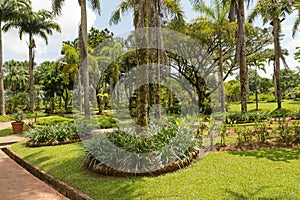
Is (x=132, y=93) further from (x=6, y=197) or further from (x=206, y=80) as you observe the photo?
(x=6, y=197)

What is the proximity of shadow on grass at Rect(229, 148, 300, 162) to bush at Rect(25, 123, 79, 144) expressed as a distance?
687 centimetres

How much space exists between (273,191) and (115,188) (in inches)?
115

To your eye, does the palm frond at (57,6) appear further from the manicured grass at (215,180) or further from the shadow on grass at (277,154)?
the shadow on grass at (277,154)

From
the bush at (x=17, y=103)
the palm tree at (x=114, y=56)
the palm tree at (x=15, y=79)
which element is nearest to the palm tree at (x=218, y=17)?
the palm tree at (x=114, y=56)

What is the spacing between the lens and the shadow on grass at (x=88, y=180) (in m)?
4.71

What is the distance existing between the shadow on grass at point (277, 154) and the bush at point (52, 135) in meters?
6.87

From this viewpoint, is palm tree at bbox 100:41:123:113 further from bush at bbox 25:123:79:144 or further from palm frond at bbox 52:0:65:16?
bush at bbox 25:123:79:144

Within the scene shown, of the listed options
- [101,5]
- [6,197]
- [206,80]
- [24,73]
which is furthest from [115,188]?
[24,73]

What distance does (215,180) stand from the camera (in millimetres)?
4996

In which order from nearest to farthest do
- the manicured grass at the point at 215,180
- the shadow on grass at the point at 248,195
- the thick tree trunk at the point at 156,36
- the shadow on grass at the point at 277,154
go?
the shadow on grass at the point at 248,195
the manicured grass at the point at 215,180
the shadow on grass at the point at 277,154
the thick tree trunk at the point at 156,36

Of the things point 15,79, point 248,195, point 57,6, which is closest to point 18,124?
point 57,6

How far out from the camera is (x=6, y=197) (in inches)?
204

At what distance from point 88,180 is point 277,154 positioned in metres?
4.88

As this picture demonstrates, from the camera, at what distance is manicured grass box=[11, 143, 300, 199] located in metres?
4.41
